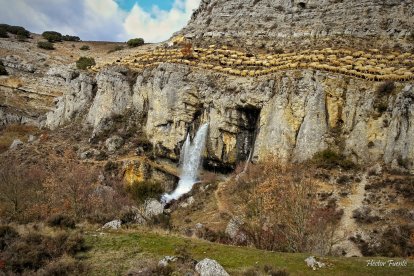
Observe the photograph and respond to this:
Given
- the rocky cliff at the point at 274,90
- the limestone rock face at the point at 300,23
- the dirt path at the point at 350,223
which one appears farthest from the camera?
the limestone rock face at the point at 300,23

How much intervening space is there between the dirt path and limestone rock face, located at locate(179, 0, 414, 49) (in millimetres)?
26368

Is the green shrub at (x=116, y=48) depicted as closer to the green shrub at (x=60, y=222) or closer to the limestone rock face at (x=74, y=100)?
the limestone rock face at (x=74, y=100)

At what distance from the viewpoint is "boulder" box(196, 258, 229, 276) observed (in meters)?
15.9

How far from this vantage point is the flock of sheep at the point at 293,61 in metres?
45.8

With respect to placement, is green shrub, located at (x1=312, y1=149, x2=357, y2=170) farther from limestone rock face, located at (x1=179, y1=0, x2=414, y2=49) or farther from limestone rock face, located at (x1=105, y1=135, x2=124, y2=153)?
limestone rock face, located at (x1=105, y1=135, x2=124, y2=153)

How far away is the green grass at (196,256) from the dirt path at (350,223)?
1244cm

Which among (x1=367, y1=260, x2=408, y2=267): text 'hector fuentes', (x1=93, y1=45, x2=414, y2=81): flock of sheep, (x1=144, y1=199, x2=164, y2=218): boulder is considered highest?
(x1=93, y1=45, x2=414, y2=81): flock of sheep

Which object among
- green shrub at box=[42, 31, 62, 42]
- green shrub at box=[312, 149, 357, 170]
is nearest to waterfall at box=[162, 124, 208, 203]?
green shrub at box=[312, 149, 357, 170]

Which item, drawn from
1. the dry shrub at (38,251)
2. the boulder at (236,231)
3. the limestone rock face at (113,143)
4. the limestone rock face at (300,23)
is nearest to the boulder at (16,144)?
the limestone rock face at (113,143)

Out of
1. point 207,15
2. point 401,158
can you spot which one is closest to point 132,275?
point 401,158

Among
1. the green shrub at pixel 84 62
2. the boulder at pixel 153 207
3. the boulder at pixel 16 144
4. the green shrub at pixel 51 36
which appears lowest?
the boulder at pixel 153 207

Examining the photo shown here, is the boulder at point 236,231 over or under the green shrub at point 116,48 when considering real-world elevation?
under

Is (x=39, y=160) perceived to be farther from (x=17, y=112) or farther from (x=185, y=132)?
(x=17, y=112)

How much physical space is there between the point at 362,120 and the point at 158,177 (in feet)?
86.0
